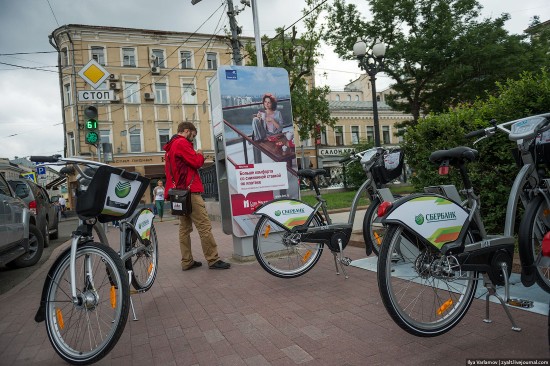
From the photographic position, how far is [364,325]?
2893 millimetres

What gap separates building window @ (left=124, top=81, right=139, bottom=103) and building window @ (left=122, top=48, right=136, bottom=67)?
156cm

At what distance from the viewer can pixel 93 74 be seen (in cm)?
797

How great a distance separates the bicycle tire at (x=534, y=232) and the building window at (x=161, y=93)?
33.8 m

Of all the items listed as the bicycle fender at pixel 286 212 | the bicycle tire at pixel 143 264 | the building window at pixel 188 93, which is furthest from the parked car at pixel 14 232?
the building window at pixel 188 93

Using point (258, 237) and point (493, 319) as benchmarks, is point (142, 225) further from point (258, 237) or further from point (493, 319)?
point (493, 319)

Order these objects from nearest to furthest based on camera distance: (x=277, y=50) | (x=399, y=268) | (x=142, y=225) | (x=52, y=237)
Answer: (x=399, y=268)
(x=142, y=225)
(x=52, y=237)
(x=277, y=50)

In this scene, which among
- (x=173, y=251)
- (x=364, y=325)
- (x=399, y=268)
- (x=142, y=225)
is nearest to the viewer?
(x=399, y=268)

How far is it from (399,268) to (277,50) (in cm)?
2204

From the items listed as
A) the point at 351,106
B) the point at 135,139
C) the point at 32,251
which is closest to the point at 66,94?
the point at 135,139

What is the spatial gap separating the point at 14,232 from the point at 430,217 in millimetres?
5934

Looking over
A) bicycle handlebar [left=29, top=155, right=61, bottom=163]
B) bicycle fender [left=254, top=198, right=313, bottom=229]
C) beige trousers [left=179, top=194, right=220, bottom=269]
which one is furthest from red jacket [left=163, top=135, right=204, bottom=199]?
bicycle handlebar [left=29, top=155, right=61, bottom=163]

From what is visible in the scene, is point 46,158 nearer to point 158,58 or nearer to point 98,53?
point 98,53

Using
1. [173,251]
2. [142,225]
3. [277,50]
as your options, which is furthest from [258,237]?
[277,50]

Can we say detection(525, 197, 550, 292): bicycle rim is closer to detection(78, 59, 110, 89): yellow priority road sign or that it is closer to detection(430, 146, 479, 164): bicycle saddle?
detection(430, 146, 479, 164): bicycle saddle
